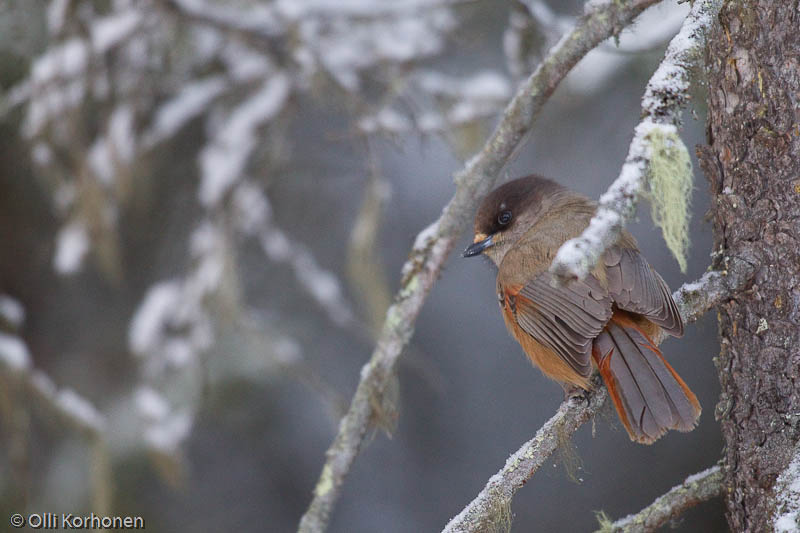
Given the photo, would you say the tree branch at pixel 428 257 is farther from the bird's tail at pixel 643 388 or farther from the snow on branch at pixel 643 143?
Answer: the bird's tail at pixel 643 388

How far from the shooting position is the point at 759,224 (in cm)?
195

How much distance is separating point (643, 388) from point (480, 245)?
49.1 inches

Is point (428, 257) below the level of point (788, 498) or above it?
above

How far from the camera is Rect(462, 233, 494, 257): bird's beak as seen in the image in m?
3.41

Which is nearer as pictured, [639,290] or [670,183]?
[670,183]

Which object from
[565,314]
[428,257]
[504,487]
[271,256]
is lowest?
[504,487]

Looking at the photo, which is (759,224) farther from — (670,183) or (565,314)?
(565,314)

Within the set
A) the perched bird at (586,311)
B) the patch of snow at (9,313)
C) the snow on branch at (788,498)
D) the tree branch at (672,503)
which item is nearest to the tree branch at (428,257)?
the perched bird at (586,311)

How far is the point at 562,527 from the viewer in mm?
5422

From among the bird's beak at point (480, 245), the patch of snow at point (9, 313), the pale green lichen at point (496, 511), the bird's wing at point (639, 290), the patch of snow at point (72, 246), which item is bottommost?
the pale green lichen at point (496, 511)

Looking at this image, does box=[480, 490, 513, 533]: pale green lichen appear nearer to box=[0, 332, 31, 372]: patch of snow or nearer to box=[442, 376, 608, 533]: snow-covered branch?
box=[442, 376, 608, 533]: snow-covered branch

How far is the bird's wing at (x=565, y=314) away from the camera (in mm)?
2568

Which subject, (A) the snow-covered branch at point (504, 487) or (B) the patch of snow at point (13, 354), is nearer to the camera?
(A) the snow-covered branch at point (504, 487)

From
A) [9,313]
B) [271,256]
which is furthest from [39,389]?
[271,256]
